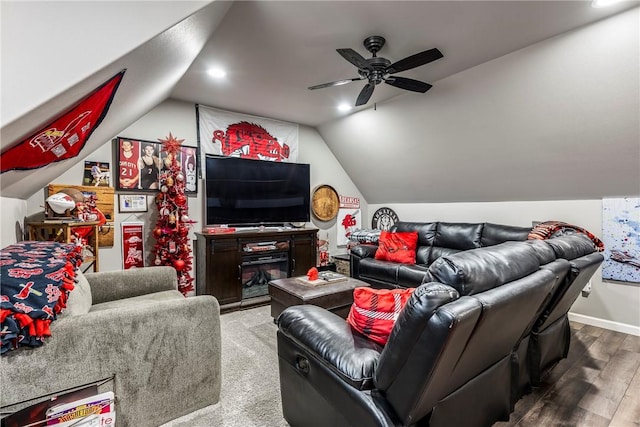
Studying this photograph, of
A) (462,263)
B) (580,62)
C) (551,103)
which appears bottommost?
(462,263)

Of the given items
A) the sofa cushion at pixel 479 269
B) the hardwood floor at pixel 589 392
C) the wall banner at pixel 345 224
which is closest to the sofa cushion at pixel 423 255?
the wall banner at pixel 345 224

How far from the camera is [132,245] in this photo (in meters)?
3.58

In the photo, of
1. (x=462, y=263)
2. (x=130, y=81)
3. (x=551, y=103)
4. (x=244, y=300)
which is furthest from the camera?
(x=244, y=300)

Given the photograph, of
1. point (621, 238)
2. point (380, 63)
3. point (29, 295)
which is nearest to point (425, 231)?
point (621, 238)

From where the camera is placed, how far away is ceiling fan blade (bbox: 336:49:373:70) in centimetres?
225

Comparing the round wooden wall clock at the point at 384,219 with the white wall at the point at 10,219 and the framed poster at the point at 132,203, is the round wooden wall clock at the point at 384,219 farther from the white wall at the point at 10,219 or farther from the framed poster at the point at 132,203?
the white wall at the point at 10,219

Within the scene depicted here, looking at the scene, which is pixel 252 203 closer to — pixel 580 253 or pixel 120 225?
pixel 120 225

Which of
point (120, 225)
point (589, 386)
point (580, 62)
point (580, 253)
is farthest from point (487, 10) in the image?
point (120, 225)

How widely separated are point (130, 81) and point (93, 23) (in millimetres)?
731

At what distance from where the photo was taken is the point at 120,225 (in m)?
3.53

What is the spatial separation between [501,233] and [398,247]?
1291 millimetres

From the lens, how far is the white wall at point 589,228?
119 inches

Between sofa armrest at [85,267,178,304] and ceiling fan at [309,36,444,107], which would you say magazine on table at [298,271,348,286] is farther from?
ceiling fan at [309,36,444,107]

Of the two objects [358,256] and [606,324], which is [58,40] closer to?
[358,256]
